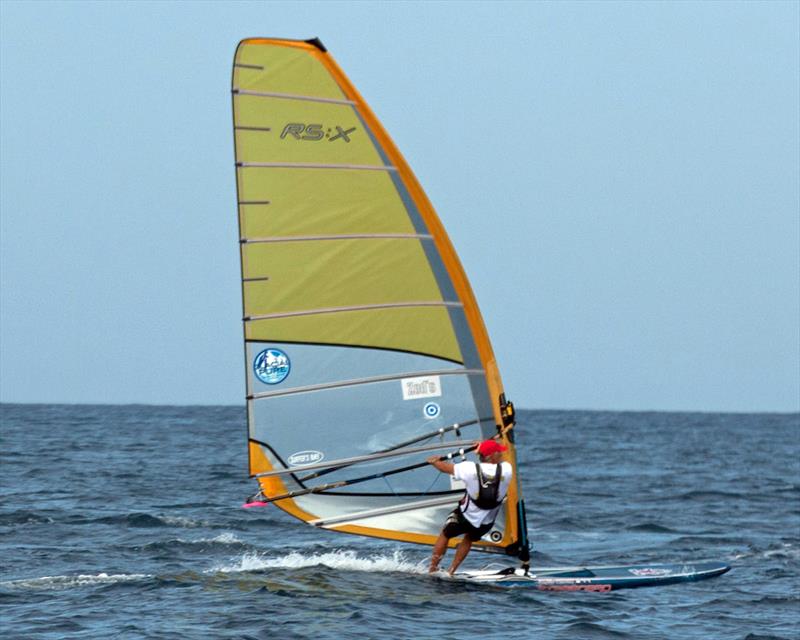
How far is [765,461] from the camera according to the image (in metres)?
34.4

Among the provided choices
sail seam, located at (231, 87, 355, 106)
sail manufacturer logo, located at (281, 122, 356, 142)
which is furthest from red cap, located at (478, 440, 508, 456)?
sail seam, located at (231, 87, 355, 106)

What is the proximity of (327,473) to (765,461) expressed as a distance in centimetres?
2546

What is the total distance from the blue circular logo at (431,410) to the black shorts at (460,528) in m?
0.79

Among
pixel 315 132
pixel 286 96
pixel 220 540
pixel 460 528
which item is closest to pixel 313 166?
pixel 315 132

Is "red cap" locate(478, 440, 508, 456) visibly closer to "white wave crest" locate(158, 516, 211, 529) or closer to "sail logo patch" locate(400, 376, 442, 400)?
"sail logo patch" locate(400, 376, 442, 400)

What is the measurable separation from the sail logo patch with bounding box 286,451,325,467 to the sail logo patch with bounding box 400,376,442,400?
86 centimetres

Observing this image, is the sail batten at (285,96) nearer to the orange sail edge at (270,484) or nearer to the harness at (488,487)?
the orange sail edge at (270,484)

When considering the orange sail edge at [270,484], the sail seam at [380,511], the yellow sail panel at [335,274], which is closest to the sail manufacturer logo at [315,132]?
the yellow sail panel at [335,274]

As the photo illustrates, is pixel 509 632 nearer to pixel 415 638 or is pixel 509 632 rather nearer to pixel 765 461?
pixel 415 638

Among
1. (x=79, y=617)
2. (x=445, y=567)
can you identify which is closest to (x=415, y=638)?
(x=79, y=617)

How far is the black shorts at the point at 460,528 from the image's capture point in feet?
35.4

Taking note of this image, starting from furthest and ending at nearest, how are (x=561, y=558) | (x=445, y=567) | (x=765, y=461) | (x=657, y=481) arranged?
(x=765, y=461)
(x=657, y=481)
(x=561, y=558)
(x=445, y=567)

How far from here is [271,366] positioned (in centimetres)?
1066

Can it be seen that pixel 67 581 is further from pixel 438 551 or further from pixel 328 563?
pixel 438 551
